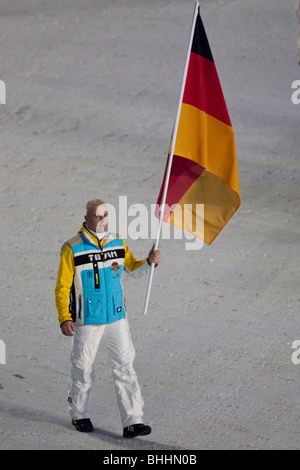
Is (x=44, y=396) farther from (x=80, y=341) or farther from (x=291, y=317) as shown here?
(x=291, y=317)

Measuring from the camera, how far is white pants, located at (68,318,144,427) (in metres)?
6.64

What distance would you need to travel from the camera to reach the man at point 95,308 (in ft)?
21.4

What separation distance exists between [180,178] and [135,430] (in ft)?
6.23

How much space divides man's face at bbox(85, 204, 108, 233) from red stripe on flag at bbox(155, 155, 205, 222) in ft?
1.77

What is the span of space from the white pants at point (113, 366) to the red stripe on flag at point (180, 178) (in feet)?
3.16

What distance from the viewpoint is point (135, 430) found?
21.9 feet

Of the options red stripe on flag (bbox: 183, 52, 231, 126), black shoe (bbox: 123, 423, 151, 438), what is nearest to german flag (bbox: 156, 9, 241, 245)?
red stripe on flag (bbox: 183, 52, 231, 126)

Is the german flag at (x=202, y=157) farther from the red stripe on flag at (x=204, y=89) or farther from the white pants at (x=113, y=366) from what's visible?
the white pants at (x=113, y=366)

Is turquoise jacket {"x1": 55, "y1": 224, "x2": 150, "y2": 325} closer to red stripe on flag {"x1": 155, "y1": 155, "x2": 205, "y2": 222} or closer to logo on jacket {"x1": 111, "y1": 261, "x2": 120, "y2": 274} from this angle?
logo on jacket {"x1": 111, "y1": 261, "x2": 120, "y2": 274}

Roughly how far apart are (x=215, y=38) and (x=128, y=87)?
2330mm

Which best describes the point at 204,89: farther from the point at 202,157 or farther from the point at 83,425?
the point at 83,425

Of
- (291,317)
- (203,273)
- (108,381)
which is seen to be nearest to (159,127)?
(203,273)

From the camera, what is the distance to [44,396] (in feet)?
24.3

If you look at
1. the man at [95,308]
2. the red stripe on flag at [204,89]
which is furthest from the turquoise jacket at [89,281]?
the red stripe on flag at [204,89]
